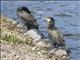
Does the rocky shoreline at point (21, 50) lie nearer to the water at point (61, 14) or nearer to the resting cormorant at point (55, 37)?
the resting cormorant at point (55, 37)

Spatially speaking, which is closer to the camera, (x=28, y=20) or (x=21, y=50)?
(x=21, y=50)

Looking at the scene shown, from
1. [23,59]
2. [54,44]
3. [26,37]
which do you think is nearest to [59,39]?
[54,44]

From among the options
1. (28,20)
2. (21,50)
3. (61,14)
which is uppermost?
(21,50)

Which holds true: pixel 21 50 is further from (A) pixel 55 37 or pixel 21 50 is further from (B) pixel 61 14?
(B) pixel 61 14

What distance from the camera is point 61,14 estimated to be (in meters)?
21.2

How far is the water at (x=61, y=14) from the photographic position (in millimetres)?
15438

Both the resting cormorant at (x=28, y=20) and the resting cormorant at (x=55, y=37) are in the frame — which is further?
the resting cormorant at (x=28, y=20)

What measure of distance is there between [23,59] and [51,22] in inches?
143

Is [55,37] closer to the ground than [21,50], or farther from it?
closer to the ground

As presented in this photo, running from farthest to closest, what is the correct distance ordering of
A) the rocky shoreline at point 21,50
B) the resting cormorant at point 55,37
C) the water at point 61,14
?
the water at point 61,14 → the resting cormorant at point 55,37 → the rocky shoreline at point 21,50

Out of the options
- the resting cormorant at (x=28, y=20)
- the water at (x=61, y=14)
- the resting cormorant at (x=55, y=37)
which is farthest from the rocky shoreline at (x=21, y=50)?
the water at (x=61, y=14)

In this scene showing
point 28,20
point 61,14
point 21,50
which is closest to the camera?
point 21,50

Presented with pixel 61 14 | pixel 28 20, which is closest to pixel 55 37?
pixel 28 20

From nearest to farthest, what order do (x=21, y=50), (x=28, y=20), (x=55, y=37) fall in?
(x=21, y=50) → (x=55, y=37) → (x=28, y=20)
